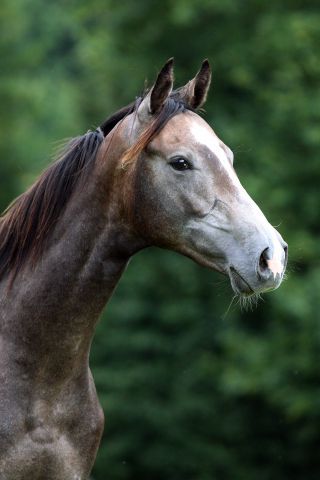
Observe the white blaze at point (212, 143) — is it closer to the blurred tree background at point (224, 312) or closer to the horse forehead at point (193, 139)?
the horse forehead at point (193, 139)

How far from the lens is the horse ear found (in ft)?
18.1

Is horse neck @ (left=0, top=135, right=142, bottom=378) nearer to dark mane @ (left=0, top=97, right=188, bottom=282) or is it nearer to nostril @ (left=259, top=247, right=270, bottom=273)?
dark mane @ (left=0, top=97, right=188, bottom=282)

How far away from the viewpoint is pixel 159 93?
5.25 metres

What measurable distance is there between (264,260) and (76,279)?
3.25ft

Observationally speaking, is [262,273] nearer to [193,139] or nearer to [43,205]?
[193,139]

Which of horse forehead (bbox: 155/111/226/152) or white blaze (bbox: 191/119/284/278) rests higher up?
horse forehead (bbox: 155/111/226/152)

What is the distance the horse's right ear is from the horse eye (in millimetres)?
291

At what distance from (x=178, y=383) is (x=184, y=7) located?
583 centimetres

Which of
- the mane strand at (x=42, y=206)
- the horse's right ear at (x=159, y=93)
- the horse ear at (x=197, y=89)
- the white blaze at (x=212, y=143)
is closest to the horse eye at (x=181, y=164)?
the white blaze at (x=212, y=143)

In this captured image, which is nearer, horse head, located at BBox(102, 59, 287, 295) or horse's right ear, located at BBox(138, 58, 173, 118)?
horse head, located at BBox(102, 59, 287, 295)

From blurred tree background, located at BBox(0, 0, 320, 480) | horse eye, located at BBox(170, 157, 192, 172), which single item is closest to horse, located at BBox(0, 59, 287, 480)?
horse eye, located at BBox(170, 157, 192, 172)

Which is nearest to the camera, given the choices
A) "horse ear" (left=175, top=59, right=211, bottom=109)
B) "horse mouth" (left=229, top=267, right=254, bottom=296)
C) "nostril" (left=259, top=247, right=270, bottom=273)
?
"nostril" (left=259, top=247, right=270, bottom=273)

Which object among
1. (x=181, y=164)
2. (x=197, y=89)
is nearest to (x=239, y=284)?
(x=181, y=164)

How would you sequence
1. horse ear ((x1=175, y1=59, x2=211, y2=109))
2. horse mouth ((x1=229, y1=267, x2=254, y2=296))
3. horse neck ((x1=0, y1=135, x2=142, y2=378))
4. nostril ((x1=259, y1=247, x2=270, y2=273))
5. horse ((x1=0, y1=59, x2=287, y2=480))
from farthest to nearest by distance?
horse ear ((x1=175, y1=59, x2=211, y2=109)) → horse neck ((x1=0, y1=135, x2=142, y2=378)) → horse ((x1=0, y1=59, x2=287, y2=480)) → horse mouth ((x1=229, y1=267, x2=254, y2=296)) → nostril ((x1=259, y1=247, x2=270, y2=273))
